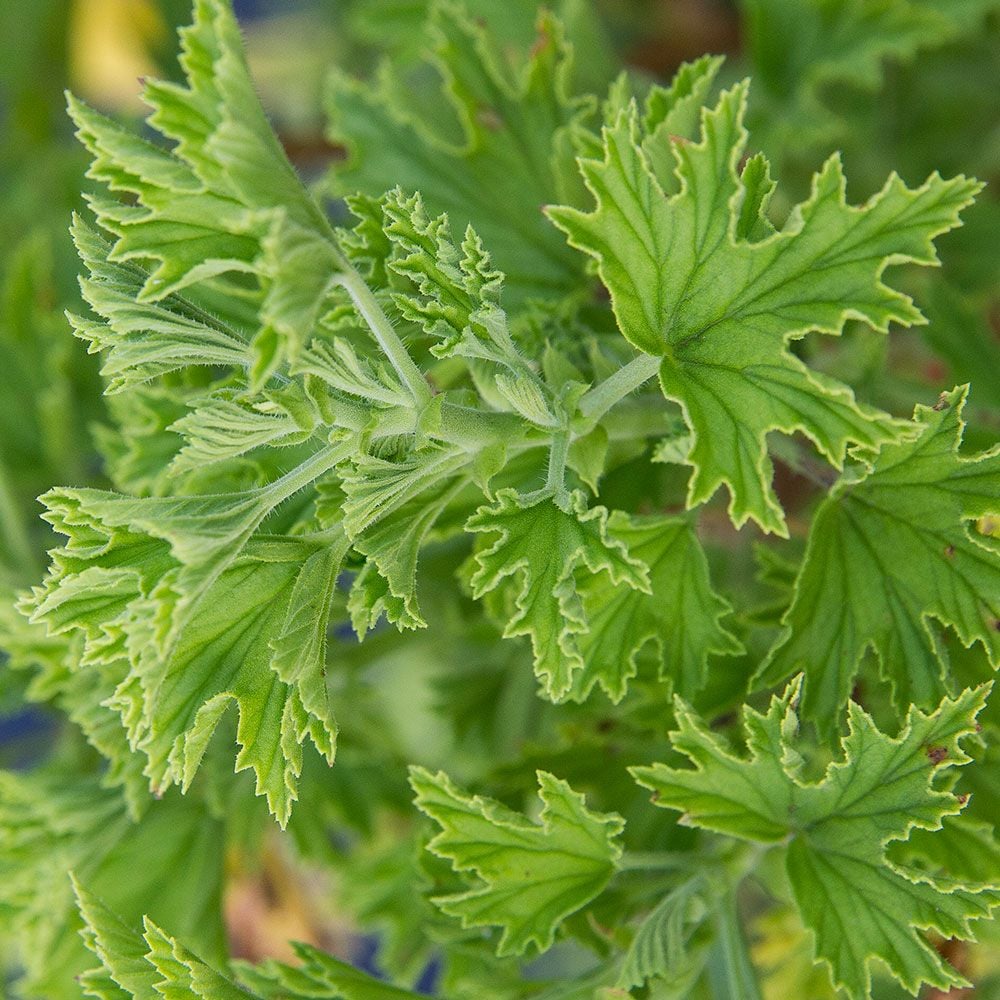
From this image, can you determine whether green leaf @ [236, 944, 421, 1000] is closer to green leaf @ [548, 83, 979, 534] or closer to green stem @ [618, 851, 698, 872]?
green stem @ [618, 851, 698, 872]

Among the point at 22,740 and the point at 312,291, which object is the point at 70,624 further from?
the point at 22,740

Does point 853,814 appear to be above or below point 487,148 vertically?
below

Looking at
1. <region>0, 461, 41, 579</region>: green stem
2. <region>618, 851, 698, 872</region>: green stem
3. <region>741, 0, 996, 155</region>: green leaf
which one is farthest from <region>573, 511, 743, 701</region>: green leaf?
<region>0, 461, 41, 579</region>: green stem

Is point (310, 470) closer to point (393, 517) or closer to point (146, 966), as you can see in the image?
point (393, 517)

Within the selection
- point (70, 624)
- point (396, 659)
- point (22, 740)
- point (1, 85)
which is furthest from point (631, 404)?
point (1, 85)

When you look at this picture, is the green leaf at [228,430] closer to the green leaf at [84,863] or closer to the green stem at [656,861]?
the green stem at [656,861]

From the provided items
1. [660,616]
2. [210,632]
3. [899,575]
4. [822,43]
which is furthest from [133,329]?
[822,43]

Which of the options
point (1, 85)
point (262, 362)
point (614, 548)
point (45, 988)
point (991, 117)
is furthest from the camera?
point (1, 85)
